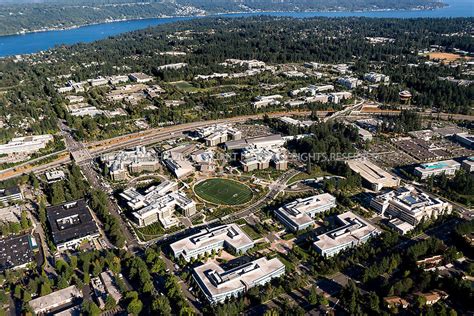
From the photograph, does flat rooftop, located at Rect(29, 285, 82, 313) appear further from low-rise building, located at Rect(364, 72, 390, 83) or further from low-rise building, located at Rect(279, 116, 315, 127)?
low-rise building, located at Rect(364, 72, 390, 83)

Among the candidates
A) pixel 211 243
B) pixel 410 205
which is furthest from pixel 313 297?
pixel 410 205

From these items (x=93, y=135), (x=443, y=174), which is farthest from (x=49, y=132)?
(x=443, y=174)

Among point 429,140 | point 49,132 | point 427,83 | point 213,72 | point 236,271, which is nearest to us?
point 236,271

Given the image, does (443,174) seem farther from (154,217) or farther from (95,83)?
(95,83)

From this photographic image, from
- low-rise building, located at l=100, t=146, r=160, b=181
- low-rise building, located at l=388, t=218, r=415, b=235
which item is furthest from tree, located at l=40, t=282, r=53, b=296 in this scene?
low-rise building, located at l=388, t=218, r=415, b=235

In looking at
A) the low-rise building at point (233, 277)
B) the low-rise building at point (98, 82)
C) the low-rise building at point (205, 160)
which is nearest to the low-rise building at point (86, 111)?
the low-rise building at point (98, 82)

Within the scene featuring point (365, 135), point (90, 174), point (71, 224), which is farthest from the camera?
point (365, 135)

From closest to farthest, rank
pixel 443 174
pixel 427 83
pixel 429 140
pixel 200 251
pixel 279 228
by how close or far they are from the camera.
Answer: pixel 200 251 < pixel 279 228 < pixel 443 174 < pixel 429 140 < pixel 427 83

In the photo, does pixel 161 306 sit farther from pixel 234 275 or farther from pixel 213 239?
pixel 213 239
